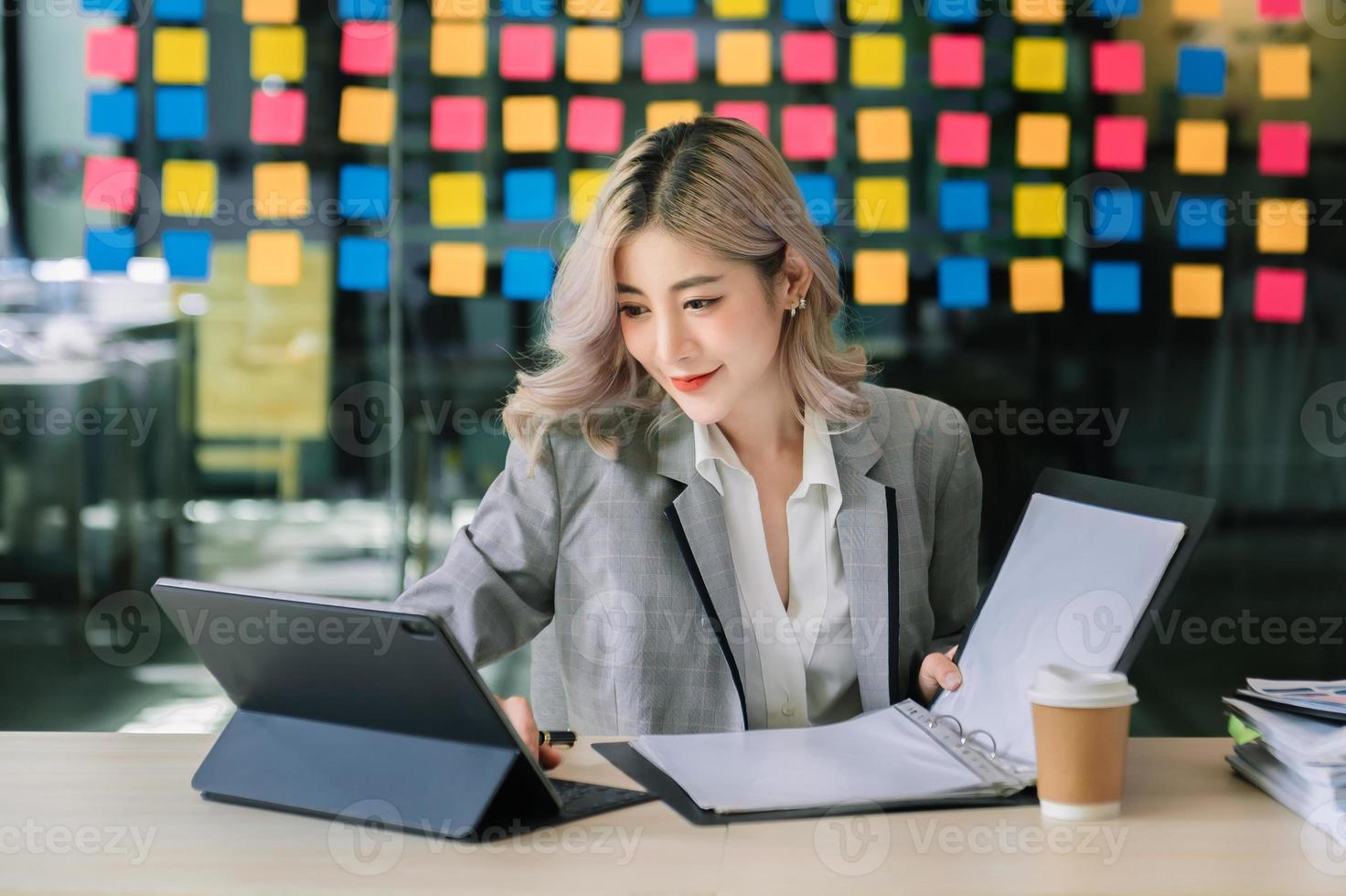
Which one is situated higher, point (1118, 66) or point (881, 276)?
point (1118, 66)

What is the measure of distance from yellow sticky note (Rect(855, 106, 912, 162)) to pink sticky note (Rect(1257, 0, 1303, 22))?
90cm

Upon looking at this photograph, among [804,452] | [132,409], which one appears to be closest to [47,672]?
[132,409]

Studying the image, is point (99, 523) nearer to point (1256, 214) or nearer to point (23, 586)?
point (23, 586)

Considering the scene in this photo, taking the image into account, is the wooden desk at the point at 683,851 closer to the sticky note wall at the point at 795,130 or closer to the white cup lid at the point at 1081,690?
the white cup lid at the point at 1081,690

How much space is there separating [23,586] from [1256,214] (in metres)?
3.29

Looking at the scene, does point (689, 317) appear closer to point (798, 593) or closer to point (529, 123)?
point (798, 593)

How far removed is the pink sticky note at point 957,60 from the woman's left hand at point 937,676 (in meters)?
1.95

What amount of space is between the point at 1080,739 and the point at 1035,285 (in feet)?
7.52

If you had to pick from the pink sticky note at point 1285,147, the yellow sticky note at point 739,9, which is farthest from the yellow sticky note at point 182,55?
the pink sticky note at point 1285,147

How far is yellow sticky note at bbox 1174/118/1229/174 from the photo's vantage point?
3.34 m

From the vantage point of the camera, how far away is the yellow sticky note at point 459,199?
3.40 m

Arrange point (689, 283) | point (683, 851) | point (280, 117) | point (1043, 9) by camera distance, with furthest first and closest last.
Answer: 1. point (280, 117)
2. point (1043, 9)
3. point (689, 283)
4. point (683, 851)

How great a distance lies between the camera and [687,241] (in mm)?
1791

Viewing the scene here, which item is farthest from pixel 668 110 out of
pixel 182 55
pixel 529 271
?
pixel 182 55
